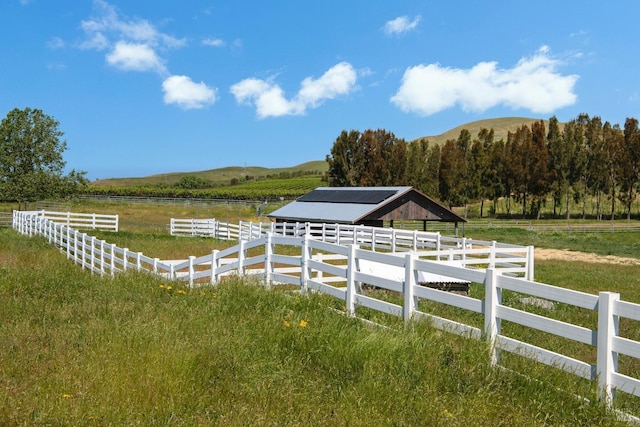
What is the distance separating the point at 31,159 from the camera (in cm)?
5762

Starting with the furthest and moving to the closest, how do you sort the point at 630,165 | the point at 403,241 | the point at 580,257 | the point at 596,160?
the point at 596,160 < the point at 630,165 < the point at 580,257 < the point at 403,241

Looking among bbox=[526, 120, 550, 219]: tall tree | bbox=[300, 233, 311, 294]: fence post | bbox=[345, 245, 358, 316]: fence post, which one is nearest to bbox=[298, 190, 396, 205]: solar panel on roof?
bbox=[300, 233, 311, 294]: fence post

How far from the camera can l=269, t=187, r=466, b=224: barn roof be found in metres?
35.5

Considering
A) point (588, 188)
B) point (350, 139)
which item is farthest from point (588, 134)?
point (350, 139)

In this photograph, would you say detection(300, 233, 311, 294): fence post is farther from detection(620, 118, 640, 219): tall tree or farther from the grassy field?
detection(620, 118, 640, 219): tall tree

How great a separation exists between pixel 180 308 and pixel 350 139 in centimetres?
8634

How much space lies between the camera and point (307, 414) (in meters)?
4.43

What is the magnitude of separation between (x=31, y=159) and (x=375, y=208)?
39213 mm

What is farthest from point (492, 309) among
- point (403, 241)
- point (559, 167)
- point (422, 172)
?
point (422, 172)

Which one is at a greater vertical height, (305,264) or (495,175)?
(495,175)

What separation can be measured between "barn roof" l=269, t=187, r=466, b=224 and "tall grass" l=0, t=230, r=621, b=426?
27611mm

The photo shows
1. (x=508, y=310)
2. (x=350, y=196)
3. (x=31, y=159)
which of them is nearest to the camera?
(x=508, y=310)

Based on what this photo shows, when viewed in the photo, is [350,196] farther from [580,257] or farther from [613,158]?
[613,158]

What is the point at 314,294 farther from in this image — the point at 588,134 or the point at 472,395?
the point at 588,134
